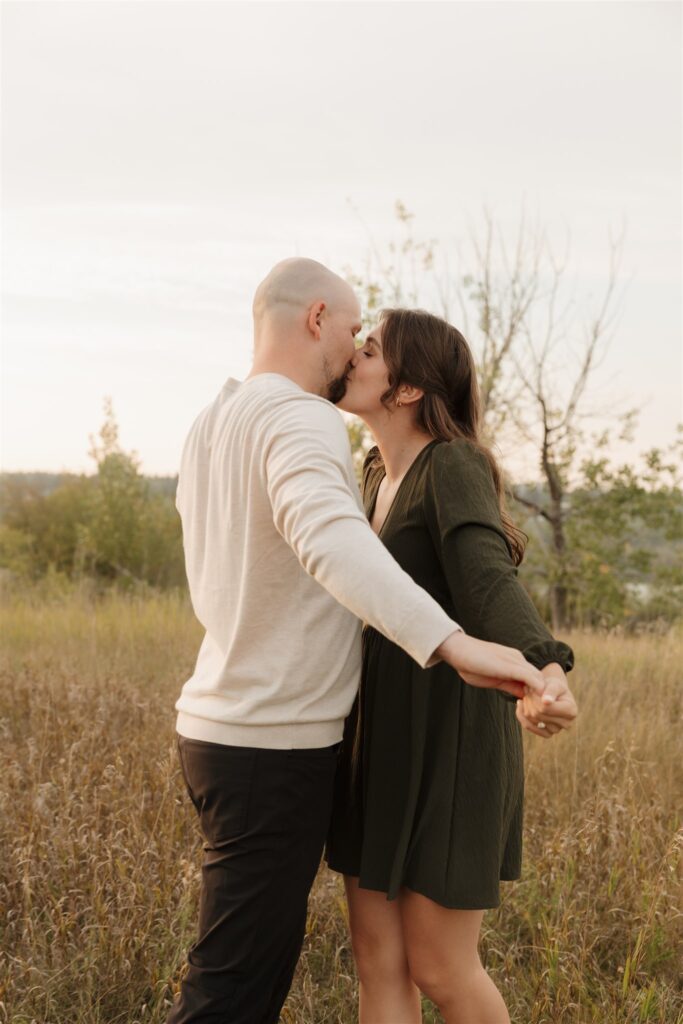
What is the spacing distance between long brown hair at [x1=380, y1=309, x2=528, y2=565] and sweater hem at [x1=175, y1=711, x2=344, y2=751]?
671mm

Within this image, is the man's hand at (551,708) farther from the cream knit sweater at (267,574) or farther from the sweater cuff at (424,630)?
the cream knit sweater at (267,574)

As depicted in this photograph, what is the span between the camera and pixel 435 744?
7.30ft

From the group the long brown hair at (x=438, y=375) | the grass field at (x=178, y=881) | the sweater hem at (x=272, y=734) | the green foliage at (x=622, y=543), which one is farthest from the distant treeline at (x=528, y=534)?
the sweater hem at (x=272, y=734)

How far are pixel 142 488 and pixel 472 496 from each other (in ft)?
53.1

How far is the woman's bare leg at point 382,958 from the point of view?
7.59 ft

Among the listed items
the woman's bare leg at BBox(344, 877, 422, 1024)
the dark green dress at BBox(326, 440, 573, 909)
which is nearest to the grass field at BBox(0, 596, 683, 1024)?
the woman's bare leg at BBox(344, 877, 422, 1024)

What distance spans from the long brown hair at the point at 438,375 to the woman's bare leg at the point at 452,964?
816 mm

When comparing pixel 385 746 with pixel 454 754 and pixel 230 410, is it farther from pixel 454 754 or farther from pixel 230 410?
pixel 230 410

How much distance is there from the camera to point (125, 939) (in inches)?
119

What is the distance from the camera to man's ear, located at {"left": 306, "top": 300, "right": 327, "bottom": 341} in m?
2.20

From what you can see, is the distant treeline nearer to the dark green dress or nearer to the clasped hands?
the dark green dress

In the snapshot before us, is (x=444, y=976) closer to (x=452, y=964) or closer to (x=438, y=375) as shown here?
(x=452, y=964)

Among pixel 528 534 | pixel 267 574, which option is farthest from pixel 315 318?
pixel 528 534

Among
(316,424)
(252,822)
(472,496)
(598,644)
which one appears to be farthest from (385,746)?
(598,644)
